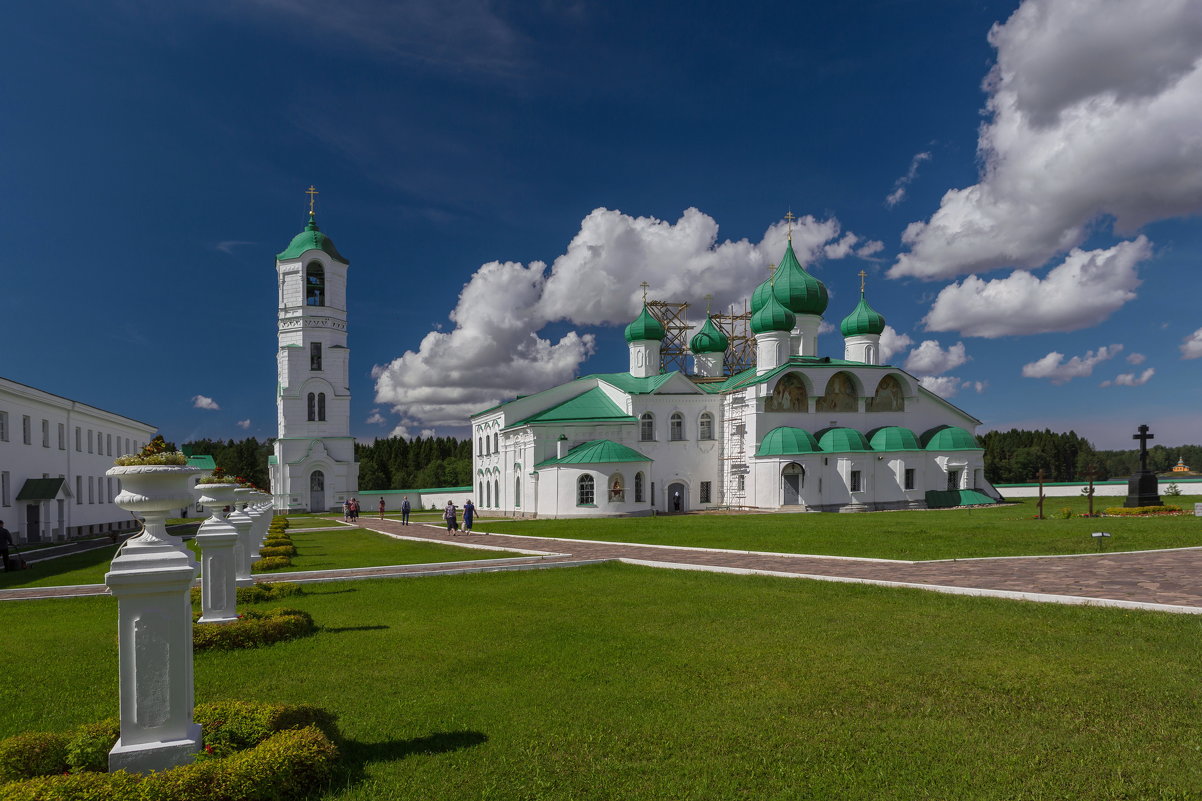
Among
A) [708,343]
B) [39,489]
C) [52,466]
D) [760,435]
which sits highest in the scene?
[708,343]

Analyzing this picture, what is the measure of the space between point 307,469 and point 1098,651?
159ft

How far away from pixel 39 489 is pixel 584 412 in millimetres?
24791

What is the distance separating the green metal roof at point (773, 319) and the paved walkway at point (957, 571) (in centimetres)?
2486

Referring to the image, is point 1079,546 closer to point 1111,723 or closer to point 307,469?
point 1111,723

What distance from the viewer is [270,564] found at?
16.8 meters

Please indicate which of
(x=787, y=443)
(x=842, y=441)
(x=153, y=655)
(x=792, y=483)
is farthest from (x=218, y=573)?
(x=842, y=441)

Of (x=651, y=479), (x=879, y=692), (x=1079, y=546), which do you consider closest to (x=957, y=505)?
(x=651, y=479)

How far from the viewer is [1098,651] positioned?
7734 millimetres

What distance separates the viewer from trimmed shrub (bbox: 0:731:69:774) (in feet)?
14.6

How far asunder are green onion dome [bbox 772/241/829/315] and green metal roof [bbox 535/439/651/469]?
14.4 m

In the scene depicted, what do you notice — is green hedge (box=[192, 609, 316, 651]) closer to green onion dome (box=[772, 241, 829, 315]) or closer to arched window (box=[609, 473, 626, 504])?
arched window (box=[609, 473, 626, 504])

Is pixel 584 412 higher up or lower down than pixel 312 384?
lower down

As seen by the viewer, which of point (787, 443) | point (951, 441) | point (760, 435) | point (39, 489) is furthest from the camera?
point (951, 441)

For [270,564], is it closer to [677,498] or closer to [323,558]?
[323,558]
